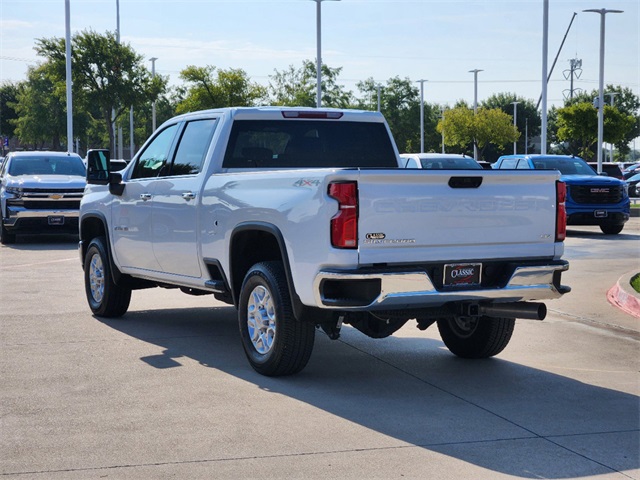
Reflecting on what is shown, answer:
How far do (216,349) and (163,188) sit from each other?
156cm

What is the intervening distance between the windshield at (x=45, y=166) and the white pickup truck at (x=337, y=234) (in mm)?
13260

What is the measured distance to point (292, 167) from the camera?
8.68m

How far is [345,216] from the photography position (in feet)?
21.3

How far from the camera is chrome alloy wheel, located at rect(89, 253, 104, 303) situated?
411 inches

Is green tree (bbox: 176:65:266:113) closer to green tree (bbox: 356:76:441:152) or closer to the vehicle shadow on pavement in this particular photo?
green tree (bbox: 356:76:441:152)

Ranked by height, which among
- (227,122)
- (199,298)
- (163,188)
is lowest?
(199,298)

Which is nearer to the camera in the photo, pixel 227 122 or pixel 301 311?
pixel 301 311

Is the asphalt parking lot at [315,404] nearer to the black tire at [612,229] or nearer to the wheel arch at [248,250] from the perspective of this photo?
the wheel arch at [248,250]

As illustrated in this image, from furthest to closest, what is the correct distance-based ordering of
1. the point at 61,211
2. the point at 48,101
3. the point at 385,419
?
1. the point at 48,101
2. the point at 61,211
3. the point at 385,419

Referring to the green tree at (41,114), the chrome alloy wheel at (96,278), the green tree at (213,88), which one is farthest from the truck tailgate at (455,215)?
the green tree at (41,114)

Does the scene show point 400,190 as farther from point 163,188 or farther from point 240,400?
point 163,188

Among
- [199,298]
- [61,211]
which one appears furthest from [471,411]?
[61,211]

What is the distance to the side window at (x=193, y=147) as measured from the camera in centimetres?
868

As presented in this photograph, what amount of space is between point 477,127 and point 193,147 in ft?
256
